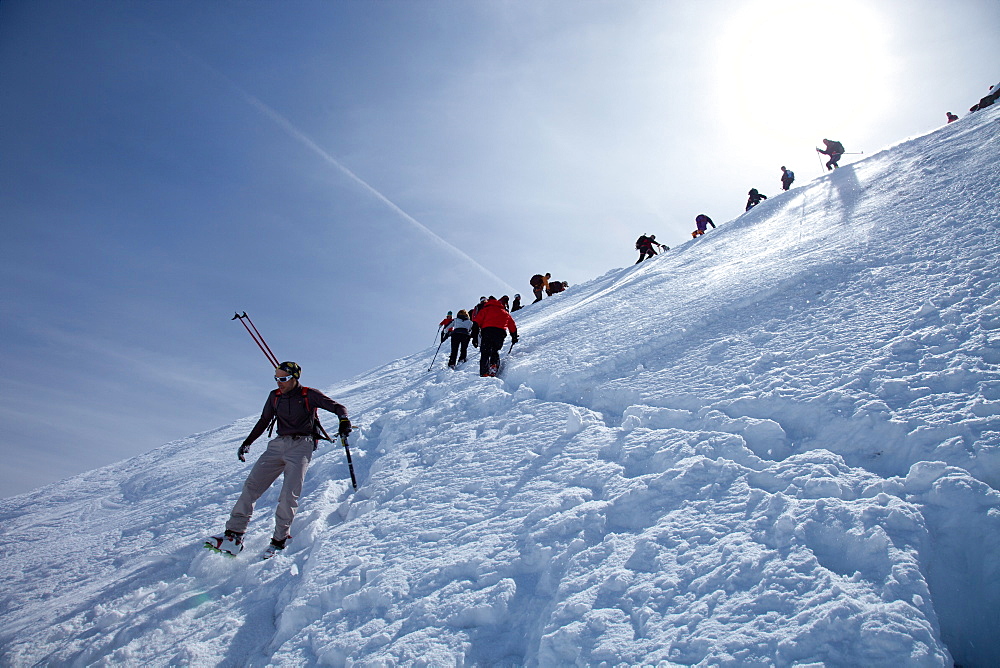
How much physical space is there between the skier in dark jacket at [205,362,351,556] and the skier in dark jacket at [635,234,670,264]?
56.7ft

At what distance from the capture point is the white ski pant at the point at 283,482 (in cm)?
488

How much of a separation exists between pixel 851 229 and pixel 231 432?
47.7 ft

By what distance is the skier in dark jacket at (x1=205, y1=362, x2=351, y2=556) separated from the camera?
16.2 ft

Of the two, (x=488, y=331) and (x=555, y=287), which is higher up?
(x=555, y=287)

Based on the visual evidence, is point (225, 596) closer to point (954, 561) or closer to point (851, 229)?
point (954, 561)

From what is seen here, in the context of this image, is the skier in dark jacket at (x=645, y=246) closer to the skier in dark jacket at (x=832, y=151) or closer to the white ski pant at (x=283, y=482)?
the skier in dark jacket at (x=832, y=151)

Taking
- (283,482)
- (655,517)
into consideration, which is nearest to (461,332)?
(283,482)

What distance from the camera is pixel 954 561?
2.73m

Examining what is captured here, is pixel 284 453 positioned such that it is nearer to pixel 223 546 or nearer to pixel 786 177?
pixel 223 546

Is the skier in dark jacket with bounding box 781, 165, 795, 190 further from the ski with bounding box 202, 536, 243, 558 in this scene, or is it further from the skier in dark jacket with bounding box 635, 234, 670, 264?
the ski with bounding box 202, 536, 243, 558

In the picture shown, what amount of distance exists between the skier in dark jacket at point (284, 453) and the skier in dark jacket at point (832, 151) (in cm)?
1898

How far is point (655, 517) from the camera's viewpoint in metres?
3.61

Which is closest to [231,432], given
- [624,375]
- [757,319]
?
[624,375]

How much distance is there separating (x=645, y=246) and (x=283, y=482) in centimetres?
1835
